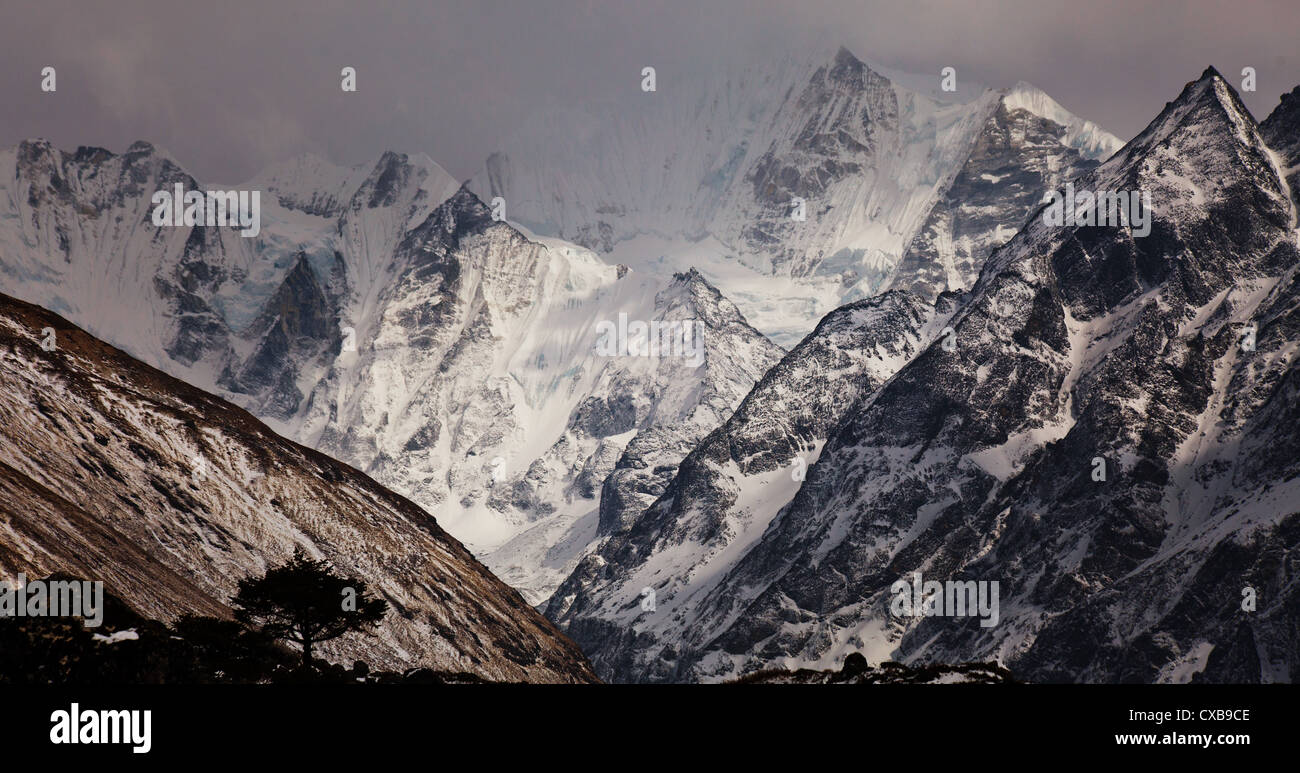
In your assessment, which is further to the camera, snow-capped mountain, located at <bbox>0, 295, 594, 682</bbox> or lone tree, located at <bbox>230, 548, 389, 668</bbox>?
snow-capped mountain, located at <bbox>0, 295, 594, 682</bbox>

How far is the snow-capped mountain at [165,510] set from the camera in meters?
130

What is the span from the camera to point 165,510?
16625cm

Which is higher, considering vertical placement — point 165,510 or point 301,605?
point 165,510

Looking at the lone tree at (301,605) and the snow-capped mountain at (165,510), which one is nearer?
the lone tree at (301,605)

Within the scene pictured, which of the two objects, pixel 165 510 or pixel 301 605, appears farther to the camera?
pixel 165 510

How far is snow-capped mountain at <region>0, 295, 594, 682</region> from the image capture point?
12962 centimetres
